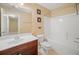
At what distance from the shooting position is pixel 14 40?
1338mm

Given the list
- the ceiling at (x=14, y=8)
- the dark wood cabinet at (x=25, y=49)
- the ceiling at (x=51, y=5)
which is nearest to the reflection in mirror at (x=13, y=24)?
the ceiling at (x=14, y=8)

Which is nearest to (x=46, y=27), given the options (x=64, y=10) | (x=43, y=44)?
(x=43, y=44)

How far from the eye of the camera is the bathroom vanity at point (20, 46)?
1.28 m

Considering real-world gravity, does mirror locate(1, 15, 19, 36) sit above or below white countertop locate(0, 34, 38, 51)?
above

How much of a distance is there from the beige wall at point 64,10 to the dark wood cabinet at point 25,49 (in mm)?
581

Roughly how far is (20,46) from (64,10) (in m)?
0.90

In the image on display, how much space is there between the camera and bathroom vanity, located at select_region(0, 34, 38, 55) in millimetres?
1282

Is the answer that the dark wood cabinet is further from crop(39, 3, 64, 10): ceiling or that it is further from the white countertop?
crop(39, 3, 64, 10): ceiling

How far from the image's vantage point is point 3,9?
1.30m

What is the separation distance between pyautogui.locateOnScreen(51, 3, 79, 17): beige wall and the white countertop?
550mm

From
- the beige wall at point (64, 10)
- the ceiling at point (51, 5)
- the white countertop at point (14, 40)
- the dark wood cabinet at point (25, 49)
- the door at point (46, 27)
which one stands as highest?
the ceiling at point (51, 5)

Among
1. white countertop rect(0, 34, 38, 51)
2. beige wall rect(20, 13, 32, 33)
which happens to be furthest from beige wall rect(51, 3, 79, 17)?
white countertop rect(0, 34, 38, 51)

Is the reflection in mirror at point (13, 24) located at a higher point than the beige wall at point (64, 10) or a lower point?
lower

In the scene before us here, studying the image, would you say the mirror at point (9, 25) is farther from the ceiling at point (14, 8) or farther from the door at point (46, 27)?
the door at point (46, 27)
